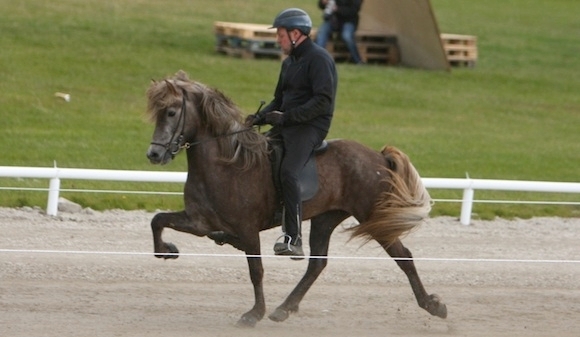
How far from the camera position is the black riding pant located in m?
9.59

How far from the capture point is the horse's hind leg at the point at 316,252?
10.0 meters

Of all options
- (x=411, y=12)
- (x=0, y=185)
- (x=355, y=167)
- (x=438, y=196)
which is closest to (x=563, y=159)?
(x=438, y=196)

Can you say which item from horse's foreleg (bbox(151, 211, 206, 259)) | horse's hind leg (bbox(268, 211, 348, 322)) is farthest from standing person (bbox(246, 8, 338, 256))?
horse's foreleg (bbox(151, 211, 206, 259))

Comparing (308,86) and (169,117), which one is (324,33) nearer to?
(308,86)

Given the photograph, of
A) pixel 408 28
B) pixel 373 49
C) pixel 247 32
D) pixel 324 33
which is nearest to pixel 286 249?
pixel 324 33

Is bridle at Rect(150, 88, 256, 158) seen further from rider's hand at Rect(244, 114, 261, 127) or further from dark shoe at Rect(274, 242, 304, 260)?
dark shoe at Rect(274, 242, 304, 260)

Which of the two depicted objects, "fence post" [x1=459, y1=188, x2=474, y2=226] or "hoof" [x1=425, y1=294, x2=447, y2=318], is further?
"fence post" [x1=459, y1=188, x2=474, y2=226]

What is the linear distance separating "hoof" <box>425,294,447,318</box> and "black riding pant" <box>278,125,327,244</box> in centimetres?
130

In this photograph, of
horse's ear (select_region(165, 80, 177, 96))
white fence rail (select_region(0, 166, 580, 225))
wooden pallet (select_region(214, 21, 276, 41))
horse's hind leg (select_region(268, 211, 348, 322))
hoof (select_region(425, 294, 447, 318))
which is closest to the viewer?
horse's ear (select_region(165, 80, 177, 96))

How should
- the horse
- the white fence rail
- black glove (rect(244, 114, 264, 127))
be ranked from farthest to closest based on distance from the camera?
the white fence rail → black glove (rect(244, 114, 264, 127)) → the horse

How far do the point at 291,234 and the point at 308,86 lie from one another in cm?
119

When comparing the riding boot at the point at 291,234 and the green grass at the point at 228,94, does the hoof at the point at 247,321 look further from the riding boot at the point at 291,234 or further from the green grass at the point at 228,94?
the green grass at the point at 228,94

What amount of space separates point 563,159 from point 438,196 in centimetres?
383

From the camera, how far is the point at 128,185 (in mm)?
16062
